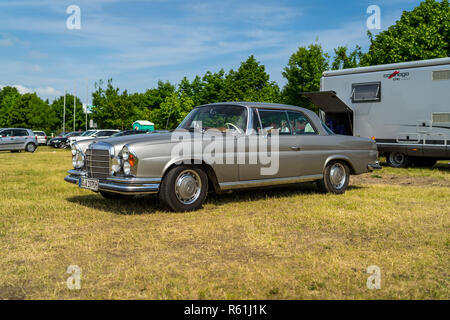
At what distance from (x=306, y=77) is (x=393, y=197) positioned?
112 ft

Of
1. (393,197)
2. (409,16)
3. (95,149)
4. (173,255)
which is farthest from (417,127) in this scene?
(409,16)

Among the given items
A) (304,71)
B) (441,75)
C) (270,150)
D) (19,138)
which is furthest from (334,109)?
(304,71)

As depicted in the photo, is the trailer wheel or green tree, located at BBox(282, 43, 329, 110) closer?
the trailer wheel

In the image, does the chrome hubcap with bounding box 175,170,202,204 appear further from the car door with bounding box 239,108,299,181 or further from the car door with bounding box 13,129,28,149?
the car door with bounding box 13,129,28,149

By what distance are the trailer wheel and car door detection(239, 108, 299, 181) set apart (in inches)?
325

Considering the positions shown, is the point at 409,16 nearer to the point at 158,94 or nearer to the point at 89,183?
the point at 89,183

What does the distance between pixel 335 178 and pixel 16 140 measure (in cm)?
2529

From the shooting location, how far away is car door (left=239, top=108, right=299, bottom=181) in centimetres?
711

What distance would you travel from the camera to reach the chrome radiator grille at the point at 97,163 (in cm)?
646

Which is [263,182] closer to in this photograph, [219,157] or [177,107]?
[219,157]

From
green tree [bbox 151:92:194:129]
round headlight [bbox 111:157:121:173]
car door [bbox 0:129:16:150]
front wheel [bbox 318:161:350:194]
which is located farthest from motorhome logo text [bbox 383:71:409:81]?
green tree [bbox 151:92:194:129]

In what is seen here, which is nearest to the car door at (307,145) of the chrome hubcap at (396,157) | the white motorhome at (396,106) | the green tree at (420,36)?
the white motorhome at (396,106)

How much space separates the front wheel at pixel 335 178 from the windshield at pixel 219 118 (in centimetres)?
219
